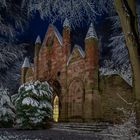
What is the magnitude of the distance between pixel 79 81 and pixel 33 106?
6599 mm

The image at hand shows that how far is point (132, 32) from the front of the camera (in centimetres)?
570

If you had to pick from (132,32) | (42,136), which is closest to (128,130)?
(132,32)

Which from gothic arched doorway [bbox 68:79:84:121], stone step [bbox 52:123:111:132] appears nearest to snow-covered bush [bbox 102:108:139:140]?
stone step [bbox 52:123:111:132]

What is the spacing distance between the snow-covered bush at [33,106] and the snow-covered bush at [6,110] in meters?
0.77

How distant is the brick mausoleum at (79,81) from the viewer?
20469 mm

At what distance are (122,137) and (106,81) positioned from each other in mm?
14782

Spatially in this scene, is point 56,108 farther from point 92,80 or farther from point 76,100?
point 92,80

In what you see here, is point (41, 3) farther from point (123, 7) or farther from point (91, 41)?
point (91, 41)

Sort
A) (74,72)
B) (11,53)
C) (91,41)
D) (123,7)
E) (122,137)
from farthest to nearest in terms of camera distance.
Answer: (74,72), (91,41), (11,53), (122,137), (123,7)

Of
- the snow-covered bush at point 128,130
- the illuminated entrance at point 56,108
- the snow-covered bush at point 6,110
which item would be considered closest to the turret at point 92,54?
the illuminated entrance at point 56,108

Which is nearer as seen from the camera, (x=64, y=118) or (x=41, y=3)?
(x=41, y=3)

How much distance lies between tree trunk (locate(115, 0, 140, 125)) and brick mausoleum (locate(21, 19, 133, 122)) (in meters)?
12.8

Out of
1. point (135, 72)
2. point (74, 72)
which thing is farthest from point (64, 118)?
point (135, 72)

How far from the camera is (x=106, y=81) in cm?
2084
